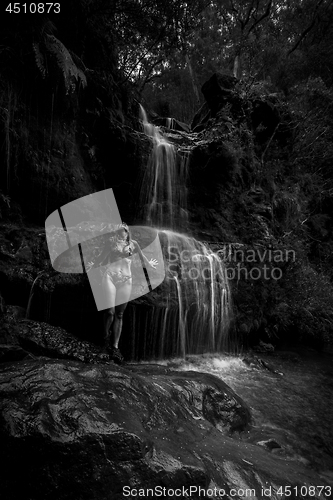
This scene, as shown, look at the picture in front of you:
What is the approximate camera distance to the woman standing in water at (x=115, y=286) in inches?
172

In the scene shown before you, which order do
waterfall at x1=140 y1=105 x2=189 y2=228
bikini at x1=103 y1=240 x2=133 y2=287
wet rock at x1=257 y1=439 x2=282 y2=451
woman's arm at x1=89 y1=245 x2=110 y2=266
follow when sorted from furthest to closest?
waterfall at x1=140 y1=105 x2=189 y2=228
woman's arm at x1=89 y1=245 x2=110 y2=266
bikini at x1=103 y1=240 x2=133 y2=287
wet rock at x1=257 y1=439 x2=282 y2=451

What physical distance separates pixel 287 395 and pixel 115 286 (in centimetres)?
337

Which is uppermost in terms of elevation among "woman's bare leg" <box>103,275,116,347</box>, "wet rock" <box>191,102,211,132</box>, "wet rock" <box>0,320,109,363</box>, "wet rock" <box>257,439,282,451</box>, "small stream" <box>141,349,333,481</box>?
"wet rock" <box>191,102,211,132</box>

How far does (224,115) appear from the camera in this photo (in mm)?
10523

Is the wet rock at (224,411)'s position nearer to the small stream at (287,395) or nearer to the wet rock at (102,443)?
the small stream at (287,395)

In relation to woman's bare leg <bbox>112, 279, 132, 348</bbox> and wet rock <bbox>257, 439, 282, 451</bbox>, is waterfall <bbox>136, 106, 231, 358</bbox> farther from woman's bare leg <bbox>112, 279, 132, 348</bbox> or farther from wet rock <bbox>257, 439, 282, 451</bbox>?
wet rock <bbox>257, 439, 282, 451</bbox>

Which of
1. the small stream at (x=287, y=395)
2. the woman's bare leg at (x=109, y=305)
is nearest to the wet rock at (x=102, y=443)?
the small stream at (x=287, y=395)

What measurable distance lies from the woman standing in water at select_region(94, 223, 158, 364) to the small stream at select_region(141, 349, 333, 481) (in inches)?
54.2

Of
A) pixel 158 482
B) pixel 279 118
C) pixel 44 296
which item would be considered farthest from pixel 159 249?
pixel 279 118

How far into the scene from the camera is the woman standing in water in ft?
14.3

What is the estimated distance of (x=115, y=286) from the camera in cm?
448

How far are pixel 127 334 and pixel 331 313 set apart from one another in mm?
6744

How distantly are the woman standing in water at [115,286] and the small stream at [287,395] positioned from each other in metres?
1.38

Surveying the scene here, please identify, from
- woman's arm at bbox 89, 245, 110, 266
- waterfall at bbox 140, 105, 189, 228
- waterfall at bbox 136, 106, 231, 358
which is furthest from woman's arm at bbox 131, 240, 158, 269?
waterfall at bbox 140, 105, 189, 228
